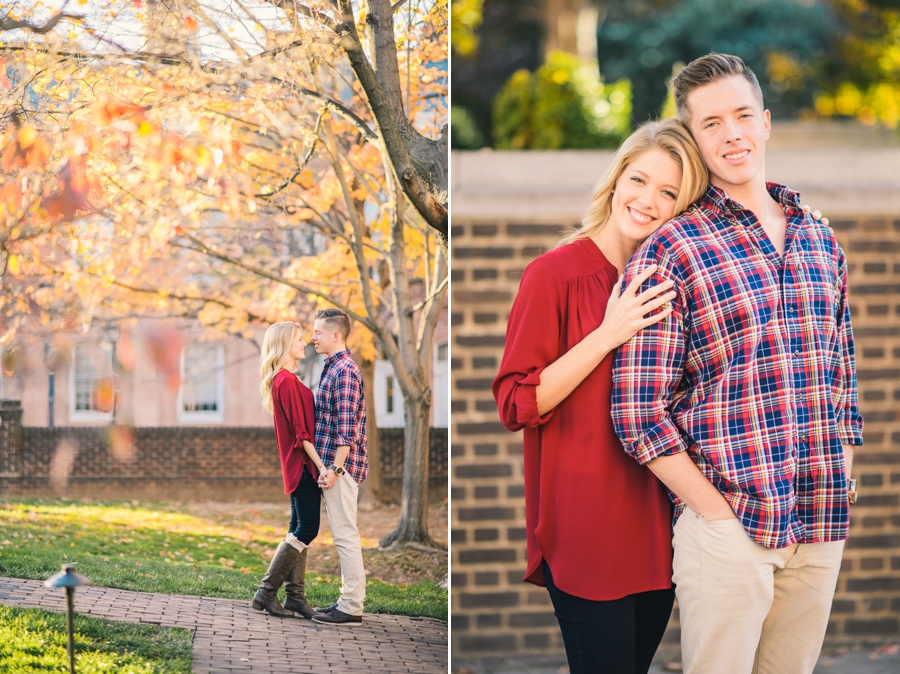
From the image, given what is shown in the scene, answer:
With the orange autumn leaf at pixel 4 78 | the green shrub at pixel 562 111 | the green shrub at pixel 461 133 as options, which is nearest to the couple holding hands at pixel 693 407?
the orange autumn leaf at pixel 4 78

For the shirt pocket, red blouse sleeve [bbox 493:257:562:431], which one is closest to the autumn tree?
red blouse sleeve [bbox 493:257:562:431]

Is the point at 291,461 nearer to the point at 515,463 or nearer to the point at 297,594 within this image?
the point at 297,594

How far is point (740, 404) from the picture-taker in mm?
2090

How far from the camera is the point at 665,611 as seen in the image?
7.54ft

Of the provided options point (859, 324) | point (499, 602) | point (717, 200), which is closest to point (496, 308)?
point (499, 602)

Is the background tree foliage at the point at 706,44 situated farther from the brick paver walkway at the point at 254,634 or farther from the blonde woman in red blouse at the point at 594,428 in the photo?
the brick paver walkway at the point at 254,634

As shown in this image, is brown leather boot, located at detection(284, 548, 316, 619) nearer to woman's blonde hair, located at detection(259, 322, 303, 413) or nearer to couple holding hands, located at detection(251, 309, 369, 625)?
couple holding hands, located at detection(251, 309, 369, 625)

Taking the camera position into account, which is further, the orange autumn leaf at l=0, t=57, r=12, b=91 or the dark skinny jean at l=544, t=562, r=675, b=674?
the orange autumn leaf at l=0, t=57, r=12, b=91

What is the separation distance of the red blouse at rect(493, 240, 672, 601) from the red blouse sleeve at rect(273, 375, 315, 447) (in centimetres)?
62

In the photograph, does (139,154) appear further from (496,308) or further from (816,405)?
(496,308)

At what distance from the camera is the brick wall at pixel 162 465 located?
2.39 meters

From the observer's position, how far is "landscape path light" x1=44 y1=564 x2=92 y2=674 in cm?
227

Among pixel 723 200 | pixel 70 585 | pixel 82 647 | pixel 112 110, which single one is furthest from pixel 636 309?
pixel 82 647

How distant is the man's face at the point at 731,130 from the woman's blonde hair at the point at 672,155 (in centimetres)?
4
